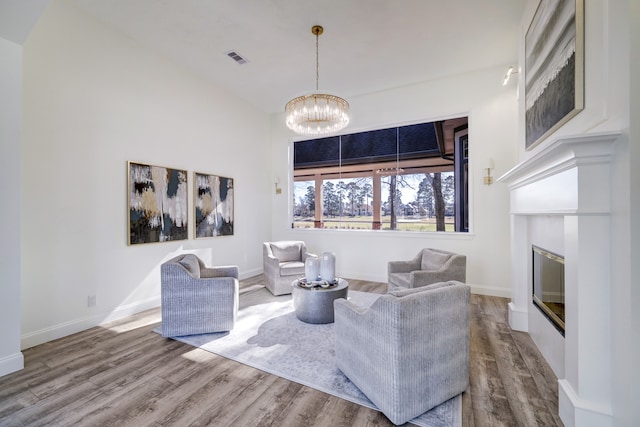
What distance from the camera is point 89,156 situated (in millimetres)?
3285

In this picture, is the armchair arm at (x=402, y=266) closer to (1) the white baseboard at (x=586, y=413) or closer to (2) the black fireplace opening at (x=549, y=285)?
(2) the black fireplace opening at (x=549, y=285)

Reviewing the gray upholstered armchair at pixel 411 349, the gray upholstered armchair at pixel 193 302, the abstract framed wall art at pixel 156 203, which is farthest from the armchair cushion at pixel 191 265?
the gray upholstered armchair at pixel 411 349

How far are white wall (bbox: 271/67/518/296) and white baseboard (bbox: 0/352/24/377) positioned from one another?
4.43 m

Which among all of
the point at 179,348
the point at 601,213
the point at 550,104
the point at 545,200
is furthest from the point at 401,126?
Answer: the point at 179,348

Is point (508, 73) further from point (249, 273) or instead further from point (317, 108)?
point (249, 273)

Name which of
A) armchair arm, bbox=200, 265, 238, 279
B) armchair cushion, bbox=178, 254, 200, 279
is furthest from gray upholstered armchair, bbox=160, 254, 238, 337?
armchair arm, bbox=200, 265, 238, 279

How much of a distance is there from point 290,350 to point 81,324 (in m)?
2.47

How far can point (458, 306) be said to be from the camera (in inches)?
75.9

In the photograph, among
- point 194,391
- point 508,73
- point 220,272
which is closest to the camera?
point 194,391

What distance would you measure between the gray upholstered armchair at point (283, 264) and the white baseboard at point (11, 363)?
272cm

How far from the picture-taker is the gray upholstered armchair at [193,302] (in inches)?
116

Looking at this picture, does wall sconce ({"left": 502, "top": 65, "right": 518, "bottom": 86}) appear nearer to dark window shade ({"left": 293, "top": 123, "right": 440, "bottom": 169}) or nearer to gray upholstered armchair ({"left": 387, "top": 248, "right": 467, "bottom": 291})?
dark window shade ({"left": 293, "top": 123, "right": 440, "bottom": 169})

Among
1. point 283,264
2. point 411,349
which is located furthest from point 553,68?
point 283,264

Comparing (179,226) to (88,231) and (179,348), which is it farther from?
(179,348)
